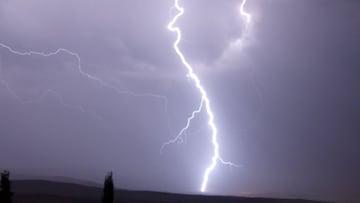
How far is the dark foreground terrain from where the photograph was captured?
61.9 m

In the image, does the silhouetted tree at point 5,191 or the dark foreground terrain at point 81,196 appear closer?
the silhouetted tree at point 5,191

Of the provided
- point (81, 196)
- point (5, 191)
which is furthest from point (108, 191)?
point (81, 196)

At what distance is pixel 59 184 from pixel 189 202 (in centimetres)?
3367

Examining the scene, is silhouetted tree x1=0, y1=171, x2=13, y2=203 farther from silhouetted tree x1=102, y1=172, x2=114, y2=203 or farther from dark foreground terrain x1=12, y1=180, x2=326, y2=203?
dark foreground terrain x1=12, y1=180, x2=326, y2=203

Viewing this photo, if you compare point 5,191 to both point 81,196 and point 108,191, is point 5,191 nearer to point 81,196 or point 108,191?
→ point 108,191

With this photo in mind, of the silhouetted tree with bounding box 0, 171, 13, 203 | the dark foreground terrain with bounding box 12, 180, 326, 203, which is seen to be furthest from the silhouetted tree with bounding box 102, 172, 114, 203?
the dark foreground terrain with bounding box 12, 180, 326, 203

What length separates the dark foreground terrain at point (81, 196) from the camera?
61.9 m

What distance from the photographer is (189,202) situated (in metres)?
74.8

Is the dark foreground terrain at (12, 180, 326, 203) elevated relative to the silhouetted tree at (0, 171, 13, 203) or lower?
elevated

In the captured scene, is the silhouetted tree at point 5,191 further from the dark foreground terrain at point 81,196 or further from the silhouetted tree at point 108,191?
the dark foreground terrain at point 81,196

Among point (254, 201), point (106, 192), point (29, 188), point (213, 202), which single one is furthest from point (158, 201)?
point (106, 192)

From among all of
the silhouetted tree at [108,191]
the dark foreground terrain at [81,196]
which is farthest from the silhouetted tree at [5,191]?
the dark foreground terrain at [81,196]

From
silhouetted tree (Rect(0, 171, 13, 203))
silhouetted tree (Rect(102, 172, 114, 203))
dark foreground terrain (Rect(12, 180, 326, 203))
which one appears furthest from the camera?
dark foreground terrain (Rect(12, 180, 326, 203))

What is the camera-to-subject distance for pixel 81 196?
75375mm
